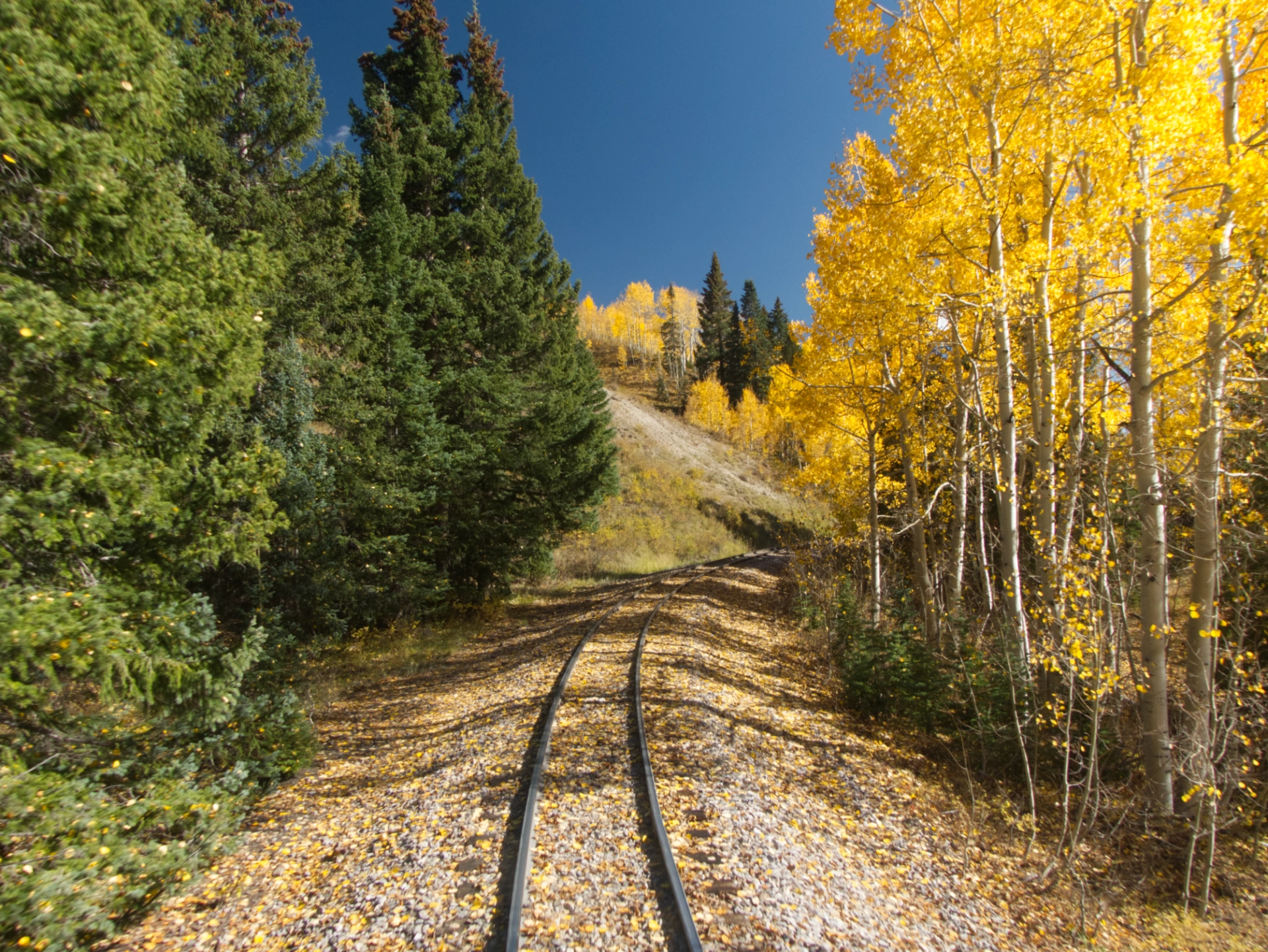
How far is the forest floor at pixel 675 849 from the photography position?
154 inches

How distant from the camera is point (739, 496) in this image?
44688 millimetres

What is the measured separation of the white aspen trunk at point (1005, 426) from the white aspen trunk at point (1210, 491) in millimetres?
1495

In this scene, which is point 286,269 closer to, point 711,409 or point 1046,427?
point 1046,427

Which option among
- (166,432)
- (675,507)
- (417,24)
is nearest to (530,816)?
(166,432)

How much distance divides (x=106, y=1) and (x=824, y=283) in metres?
9.57

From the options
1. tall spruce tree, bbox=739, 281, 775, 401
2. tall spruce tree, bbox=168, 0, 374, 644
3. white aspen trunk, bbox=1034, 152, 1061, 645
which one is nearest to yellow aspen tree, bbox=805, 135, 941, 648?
white aspen trunk, bbox=1034, 152, 1061, 645

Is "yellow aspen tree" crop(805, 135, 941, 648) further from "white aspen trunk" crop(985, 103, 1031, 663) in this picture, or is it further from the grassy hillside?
the grassy hillside

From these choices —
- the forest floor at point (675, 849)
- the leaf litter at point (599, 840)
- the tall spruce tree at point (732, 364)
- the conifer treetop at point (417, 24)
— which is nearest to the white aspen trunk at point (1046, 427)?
the forest floor at point (675, 849)

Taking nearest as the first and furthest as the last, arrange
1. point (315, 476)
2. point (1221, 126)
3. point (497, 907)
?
point (497, 907) < point (1221, 126) < point (315, 476)

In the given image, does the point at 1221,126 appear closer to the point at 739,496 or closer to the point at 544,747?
the point at 544,747

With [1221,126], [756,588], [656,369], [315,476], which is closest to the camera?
[1221,126]

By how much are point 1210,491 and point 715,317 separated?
6315 centimetres

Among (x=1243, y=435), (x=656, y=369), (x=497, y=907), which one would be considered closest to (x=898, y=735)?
(x=1243, y=435)

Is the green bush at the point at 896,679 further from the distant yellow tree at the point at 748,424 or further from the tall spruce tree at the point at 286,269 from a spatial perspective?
the distant yellow tree at the point at 748,424
